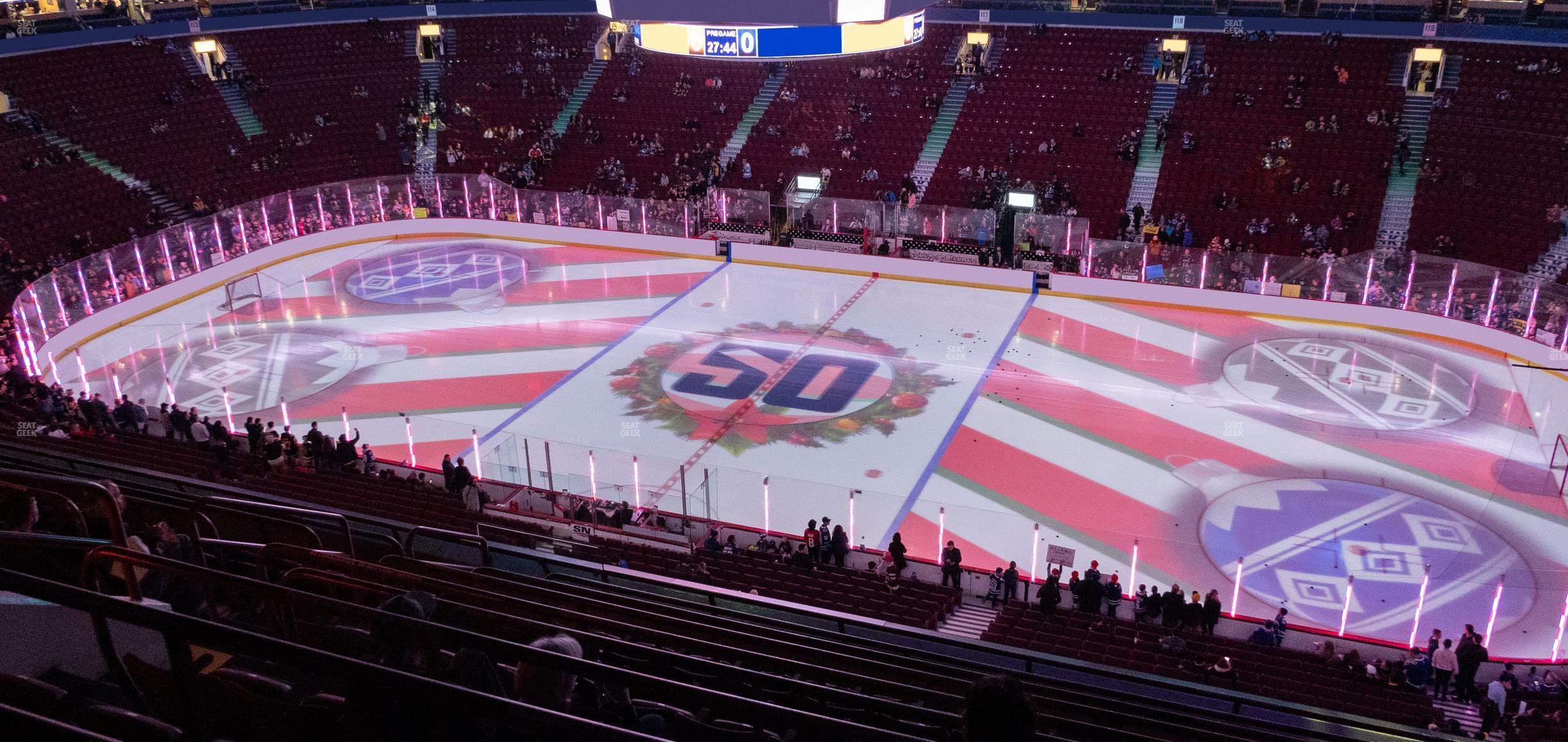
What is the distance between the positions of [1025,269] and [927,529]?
13979 mm

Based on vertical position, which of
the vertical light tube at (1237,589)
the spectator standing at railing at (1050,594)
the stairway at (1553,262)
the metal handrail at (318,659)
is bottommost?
the vertical light tube at (1237,589)

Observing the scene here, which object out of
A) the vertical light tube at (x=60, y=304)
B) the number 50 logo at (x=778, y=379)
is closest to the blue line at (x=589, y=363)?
the number 50 logo at (x=778, y=379)

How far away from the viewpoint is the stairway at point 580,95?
3747 centimetres

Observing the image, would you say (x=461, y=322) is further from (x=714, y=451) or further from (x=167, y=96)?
(x=167, y=96)

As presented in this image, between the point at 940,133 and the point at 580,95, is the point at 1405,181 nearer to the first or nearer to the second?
the point at 940,133

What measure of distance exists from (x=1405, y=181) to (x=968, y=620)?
2152 cm

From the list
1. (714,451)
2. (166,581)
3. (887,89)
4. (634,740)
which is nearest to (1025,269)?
(887,89)

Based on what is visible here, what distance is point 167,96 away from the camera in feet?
113

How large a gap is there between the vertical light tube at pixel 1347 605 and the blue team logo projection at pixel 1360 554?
4cm

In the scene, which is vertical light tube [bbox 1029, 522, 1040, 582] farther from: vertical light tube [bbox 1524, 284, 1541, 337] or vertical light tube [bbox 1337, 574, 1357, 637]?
vertical light tube [bbox 1524, 284, 1541, 337]

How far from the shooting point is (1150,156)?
31.4 metres

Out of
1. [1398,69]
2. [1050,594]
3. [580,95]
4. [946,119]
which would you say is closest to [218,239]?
[580,95]

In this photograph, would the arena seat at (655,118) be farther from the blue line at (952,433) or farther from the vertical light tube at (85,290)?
the vertical light tube at (85,290)

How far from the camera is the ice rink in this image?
638 inches
